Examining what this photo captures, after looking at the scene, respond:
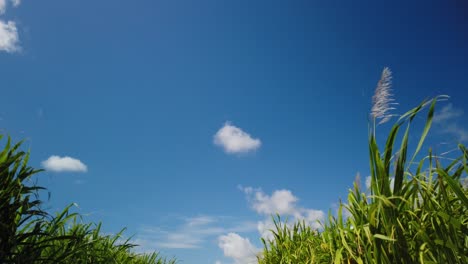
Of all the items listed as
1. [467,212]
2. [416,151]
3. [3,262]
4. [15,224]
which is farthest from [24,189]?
[467,212]

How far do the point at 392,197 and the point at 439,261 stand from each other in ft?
1.36

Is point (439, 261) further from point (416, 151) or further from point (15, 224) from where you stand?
point (15, 224)

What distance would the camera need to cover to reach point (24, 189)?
2.93m

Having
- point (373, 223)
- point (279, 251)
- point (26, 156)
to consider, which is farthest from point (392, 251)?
point (279, 251)

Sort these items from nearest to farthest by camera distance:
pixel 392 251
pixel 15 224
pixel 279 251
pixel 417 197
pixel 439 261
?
pixel 439 261 < pixel 392 251 < pixel 417 197 < pixel 15 224 < pixel 279 251

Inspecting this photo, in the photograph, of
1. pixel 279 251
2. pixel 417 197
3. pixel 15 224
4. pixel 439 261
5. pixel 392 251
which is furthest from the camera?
pixel 279 251

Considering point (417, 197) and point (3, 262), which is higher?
point (417, 197)

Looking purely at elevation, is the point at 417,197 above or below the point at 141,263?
below

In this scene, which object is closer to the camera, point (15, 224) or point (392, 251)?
point (392, 251)

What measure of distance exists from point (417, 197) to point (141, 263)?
5502 millimetres

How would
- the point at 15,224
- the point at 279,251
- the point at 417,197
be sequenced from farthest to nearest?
the point at 279,251
the point at 15,224
the point at 417,197

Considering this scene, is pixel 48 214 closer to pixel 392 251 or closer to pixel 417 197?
pixel 392 251

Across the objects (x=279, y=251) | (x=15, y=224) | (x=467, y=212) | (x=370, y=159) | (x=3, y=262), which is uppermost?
(x=279, y=251)

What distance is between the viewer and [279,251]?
6613mm
